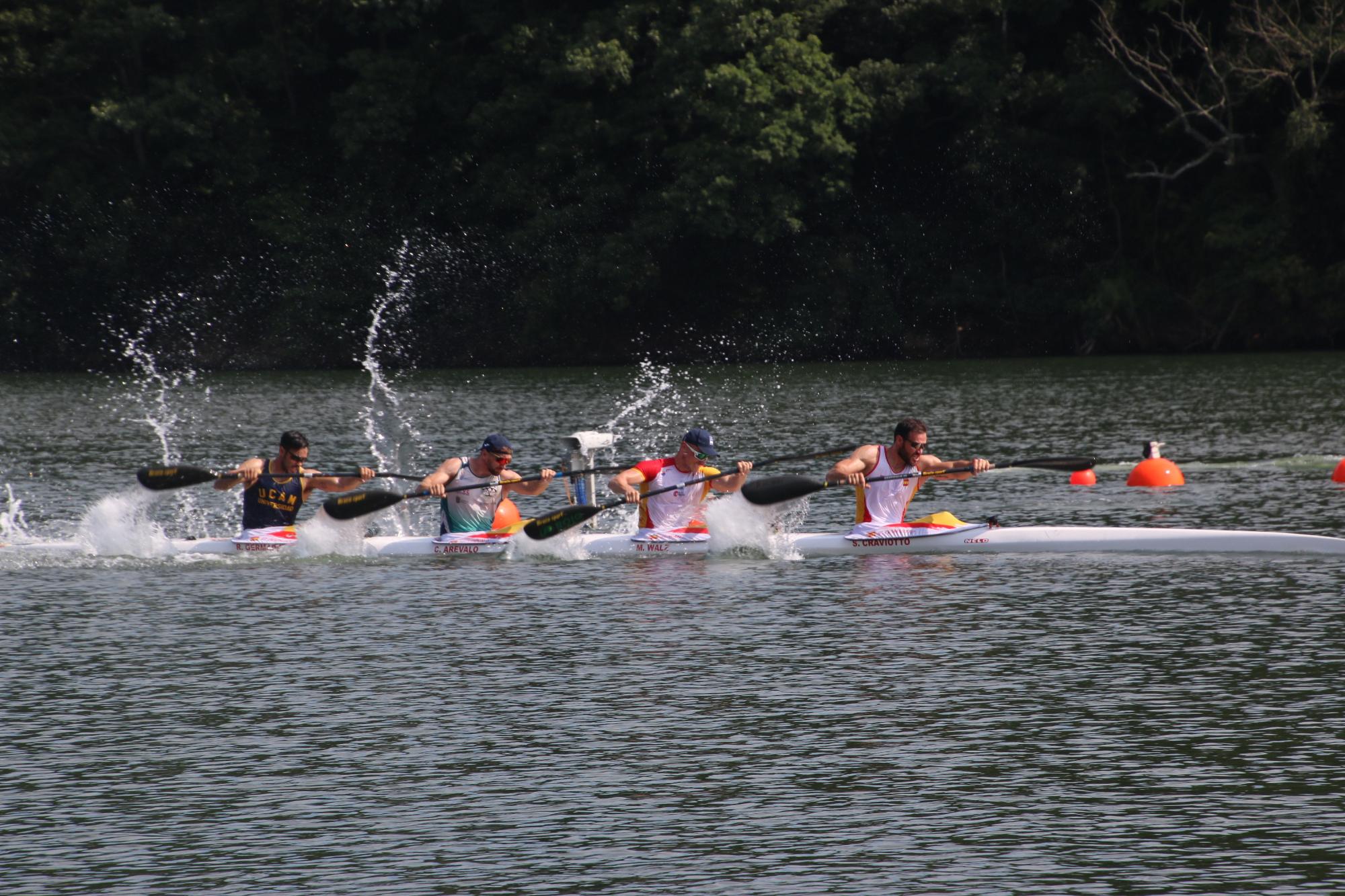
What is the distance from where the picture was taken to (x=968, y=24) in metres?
53.3

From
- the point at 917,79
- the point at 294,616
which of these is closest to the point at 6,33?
the point at 917,79

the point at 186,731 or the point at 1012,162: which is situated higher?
the point at 1012,162

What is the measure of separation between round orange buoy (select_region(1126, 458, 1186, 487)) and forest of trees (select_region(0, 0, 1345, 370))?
2825cm

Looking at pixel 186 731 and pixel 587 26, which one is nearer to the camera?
pixel 186 731

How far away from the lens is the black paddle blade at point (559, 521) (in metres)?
17.7

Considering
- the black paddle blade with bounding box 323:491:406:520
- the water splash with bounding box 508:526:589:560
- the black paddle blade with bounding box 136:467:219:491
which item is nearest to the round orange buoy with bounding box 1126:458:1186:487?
the water splash with bounding box 508:526:589:560

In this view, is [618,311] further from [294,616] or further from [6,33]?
[294,616]

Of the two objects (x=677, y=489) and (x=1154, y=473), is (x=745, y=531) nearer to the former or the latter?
(x=677, y=489)

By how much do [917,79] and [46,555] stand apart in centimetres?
3825

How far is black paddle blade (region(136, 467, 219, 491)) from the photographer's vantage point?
19.5 metres

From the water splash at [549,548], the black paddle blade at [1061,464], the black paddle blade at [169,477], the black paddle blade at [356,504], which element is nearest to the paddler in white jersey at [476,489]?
the water splash at [549,548]

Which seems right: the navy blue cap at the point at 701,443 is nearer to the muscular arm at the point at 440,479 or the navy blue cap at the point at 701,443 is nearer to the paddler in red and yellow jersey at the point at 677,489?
the paddler in red and yellow jersey at the point at 677,489

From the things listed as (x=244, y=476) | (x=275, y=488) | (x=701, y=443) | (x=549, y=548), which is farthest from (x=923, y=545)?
(x=244, y=476)

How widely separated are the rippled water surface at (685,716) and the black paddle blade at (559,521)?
0.38m
